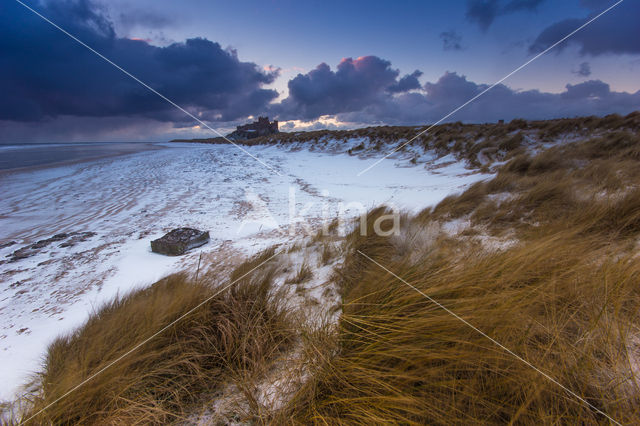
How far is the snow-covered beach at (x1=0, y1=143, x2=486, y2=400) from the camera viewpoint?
2.39 m

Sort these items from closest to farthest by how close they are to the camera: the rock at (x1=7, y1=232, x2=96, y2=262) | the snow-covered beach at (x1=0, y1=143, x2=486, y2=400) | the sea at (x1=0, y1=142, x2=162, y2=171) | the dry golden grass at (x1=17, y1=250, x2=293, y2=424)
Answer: the dry golden grass at (x1=17, y1=250, x2=293, y2=424), the snow-covered beach at (x1=0, y1=143, x2=486, y2=400), the rock at (x1=7, y1=232, x2=96, y2=262), the sea at (x1=0, y1=142, x2=162, y2=171)

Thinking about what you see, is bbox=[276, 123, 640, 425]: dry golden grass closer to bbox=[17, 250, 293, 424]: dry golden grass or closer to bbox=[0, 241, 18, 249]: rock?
bbox=[17, 250, 293, 424]: dry golden grass

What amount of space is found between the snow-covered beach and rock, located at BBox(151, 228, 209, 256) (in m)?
0.11

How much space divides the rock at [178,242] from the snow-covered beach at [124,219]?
0.11 m

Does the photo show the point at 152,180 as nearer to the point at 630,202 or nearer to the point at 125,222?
the point at 125,222

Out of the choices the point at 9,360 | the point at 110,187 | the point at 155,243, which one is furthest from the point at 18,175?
the point at 9,360

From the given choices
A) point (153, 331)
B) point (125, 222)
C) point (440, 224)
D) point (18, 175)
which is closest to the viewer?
point (153, 331)

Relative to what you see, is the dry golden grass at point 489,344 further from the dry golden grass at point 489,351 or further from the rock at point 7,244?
the rock at point 7,244

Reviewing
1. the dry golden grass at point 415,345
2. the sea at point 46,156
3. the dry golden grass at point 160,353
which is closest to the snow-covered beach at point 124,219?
the dry golden grass at point 160,353

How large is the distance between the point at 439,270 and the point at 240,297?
1.53 m

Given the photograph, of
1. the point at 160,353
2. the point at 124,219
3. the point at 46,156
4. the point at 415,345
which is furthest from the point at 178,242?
the point at 46,156

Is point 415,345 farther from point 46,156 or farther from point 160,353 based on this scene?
point 46,156

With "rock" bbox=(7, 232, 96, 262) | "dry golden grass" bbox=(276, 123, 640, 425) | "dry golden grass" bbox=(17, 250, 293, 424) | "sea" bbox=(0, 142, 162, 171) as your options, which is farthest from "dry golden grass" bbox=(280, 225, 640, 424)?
"sea" bbox=(0, 142, 162, 171)

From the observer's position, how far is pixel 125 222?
15.8 ft
